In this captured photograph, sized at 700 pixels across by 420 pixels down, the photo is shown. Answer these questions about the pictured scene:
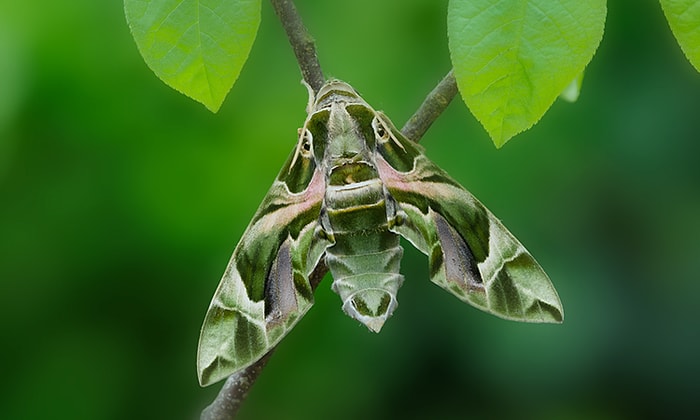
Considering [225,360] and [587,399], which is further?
[587,399]

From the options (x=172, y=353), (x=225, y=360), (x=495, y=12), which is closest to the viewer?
(x=495, y=12)

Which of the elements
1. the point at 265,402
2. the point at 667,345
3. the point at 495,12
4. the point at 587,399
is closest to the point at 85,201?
the point at 265,402

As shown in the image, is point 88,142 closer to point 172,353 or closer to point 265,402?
point 172,353

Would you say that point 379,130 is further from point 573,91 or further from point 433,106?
point 573,91

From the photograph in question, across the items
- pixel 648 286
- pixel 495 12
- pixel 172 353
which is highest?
pixel 495 12

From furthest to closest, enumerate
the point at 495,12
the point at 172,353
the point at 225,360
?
the point at 172,353 → the point at 225,360 → the point at 495,12

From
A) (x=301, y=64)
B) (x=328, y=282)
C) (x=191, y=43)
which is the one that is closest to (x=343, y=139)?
(x=301, y=64)

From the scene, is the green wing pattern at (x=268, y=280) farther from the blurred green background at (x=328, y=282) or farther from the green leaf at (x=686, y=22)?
the blurred green background at (x=328, y=282)
